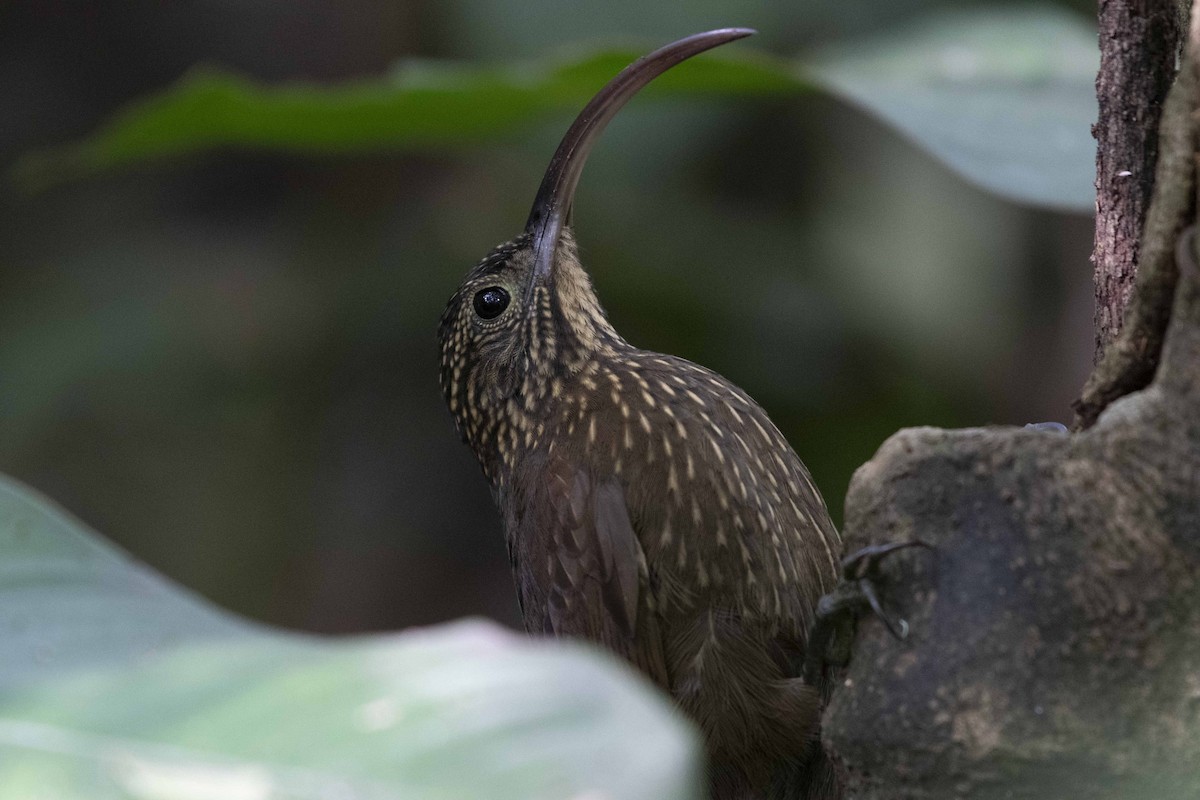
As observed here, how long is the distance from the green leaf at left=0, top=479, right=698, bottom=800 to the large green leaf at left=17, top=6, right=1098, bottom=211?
6.49ft

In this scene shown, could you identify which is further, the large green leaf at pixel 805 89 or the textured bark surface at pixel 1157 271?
the large green leaf at pixel 805 89

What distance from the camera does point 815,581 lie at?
2.53m

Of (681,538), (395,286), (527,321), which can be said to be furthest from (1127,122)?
(395,286)

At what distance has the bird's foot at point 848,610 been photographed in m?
1.84

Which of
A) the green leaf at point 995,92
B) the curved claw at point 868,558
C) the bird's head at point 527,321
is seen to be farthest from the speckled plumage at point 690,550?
the green leaf at point 995,92

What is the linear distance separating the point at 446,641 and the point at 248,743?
183 mm

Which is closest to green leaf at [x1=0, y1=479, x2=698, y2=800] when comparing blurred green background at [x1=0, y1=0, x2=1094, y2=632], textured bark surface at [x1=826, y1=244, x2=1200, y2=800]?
textured bark surface at [x1=826, y1=244, x2=1200, y2=800]

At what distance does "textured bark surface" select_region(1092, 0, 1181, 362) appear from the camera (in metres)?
1.94

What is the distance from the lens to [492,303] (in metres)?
2.99

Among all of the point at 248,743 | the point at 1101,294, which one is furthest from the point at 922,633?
the point at 248,743

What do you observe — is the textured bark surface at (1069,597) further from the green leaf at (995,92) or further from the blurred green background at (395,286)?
the blurred green background at (395,286)

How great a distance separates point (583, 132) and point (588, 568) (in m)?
0.88

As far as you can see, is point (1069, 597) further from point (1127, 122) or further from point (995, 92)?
point (995, 92)

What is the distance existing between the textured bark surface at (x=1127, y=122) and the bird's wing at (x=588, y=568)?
915mm
